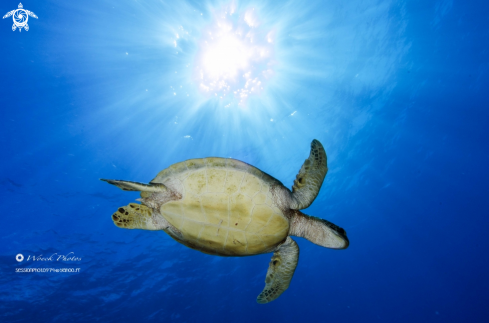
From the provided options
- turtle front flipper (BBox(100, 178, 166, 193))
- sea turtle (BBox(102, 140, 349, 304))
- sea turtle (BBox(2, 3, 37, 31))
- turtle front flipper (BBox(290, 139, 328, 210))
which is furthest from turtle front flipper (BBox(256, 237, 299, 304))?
sea turtle (BBox(2, 3, 37, 31))

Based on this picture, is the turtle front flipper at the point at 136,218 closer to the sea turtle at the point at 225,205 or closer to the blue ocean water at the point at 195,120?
the sea turtle at the point at 225,205

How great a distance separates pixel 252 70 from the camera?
469 inches

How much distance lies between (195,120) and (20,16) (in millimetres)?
7842

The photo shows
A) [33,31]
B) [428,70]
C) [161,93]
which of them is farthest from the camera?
[428,70]

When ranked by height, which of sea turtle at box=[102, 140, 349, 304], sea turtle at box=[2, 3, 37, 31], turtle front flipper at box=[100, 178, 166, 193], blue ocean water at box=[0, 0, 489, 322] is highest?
sea turtle at box=[2, 3, 37, 31]

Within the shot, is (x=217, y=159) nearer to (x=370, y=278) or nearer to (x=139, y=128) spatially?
(x=139, y=128)

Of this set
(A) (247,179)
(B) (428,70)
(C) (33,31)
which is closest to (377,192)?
(B) (428,70)

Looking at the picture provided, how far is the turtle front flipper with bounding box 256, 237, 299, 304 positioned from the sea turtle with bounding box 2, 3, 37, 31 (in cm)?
1227

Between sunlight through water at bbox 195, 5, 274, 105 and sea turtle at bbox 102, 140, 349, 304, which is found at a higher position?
sunlight through water at bbox 195, 5, 274, 105

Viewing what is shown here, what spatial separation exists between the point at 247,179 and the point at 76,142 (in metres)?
12.3

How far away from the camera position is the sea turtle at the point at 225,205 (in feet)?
10.7

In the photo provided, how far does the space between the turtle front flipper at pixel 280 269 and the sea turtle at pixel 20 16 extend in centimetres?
1227

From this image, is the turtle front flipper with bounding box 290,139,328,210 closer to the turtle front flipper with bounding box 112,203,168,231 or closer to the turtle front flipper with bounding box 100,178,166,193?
the turtle front flipper with bounding box 100,178,166,193

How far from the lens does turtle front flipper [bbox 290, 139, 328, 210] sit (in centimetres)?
396
